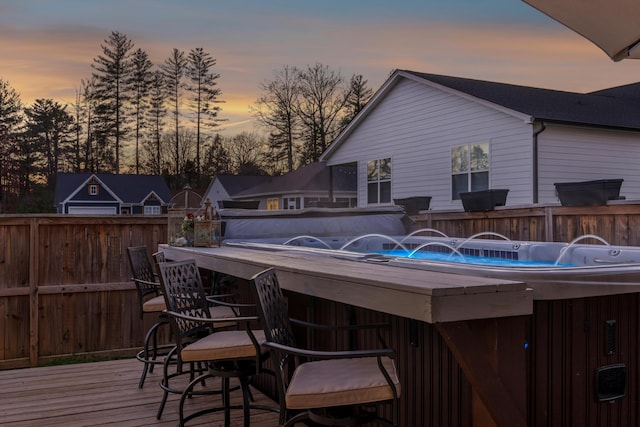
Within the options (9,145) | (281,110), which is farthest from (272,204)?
(9,145)

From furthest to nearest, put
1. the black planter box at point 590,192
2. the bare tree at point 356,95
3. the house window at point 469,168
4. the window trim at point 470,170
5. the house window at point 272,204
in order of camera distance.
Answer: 1. the bare tree at point 356,95
2. the house window at point 272,204
3. the house window at point 469,168
4. the window trim at point 470,170
5. the black planter box at point 590,192

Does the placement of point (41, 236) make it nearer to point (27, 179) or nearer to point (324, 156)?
point (324, 156)

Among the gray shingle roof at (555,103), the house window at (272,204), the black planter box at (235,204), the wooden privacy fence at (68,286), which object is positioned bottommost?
the wooden privacy fence at (68,286)

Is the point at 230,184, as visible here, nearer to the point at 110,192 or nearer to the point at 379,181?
the point at 110,192

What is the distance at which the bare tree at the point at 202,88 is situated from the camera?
19.4 meters

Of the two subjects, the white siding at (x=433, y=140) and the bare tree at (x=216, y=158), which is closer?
the white siding at (x=433, y=140)

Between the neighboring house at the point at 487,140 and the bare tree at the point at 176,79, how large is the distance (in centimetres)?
920

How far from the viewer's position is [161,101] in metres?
19.4

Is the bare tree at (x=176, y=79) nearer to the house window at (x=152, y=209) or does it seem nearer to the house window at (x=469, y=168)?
the house window at (x=152, y=209)

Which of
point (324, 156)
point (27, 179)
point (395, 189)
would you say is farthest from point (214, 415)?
point (27, 179)

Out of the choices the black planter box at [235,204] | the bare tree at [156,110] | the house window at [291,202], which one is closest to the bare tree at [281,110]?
the house window at [291,202]

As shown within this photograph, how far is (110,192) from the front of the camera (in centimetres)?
2048

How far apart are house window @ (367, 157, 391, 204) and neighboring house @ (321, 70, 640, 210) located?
0.02 metres

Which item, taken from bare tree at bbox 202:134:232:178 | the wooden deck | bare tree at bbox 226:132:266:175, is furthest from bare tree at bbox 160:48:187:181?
the wooden deck
